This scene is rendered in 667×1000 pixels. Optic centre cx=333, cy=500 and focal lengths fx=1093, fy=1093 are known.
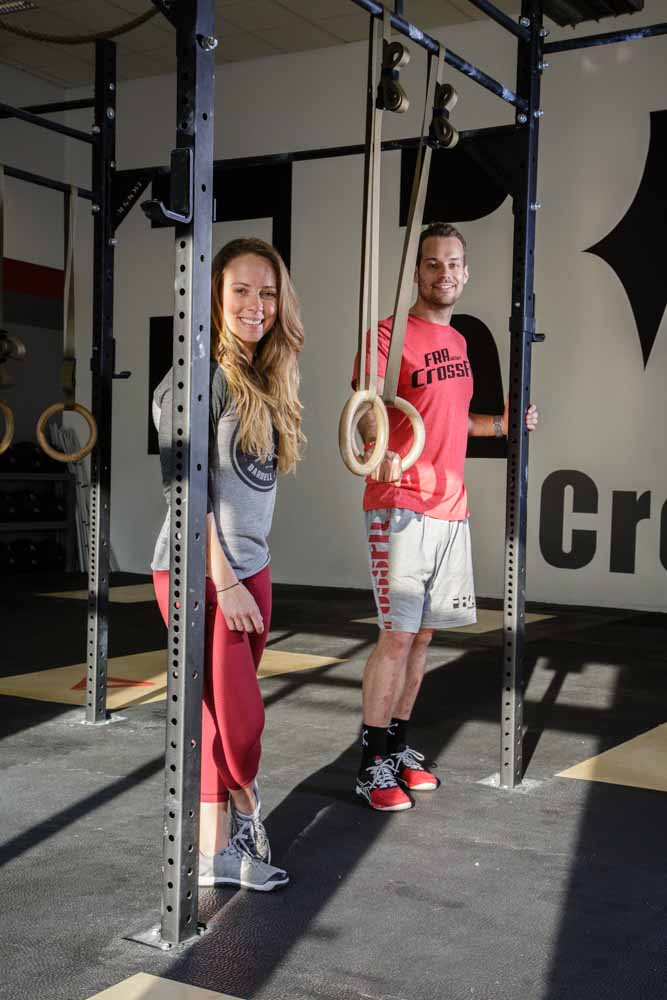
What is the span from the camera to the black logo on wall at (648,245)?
7.09 metres

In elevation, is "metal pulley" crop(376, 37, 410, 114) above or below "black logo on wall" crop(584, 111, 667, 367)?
below

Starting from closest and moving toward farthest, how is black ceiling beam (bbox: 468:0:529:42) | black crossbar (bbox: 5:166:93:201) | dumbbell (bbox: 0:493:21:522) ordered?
1. black ceiling beam (bbox: 468:0:529:42)
2. black crossbar (bbox: 5:166:93:201)
3. dumbbell (bbox: 0:493:21:522)

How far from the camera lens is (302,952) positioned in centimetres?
198

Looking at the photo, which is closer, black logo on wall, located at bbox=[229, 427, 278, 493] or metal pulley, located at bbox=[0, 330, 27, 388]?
black logo on wall, located at bbox=[229, 427, 278, 493]

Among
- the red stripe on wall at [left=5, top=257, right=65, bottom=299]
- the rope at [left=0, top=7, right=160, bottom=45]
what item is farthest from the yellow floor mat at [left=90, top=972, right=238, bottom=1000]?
the red stripe on wall at [left=5, top=257, right=65, bottom=299]

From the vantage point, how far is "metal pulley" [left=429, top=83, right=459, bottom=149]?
8.79ft

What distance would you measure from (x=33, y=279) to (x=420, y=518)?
7.11 m

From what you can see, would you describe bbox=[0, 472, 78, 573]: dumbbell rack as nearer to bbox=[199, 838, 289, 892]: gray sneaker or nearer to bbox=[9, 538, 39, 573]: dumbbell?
bbox=[9, 538, 39, 573]: dumbbell

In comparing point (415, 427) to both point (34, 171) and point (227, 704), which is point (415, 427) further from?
point (34, 171)

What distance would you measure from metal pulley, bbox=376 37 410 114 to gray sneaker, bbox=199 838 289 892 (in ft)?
5.37

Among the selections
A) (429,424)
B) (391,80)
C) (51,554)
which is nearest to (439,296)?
(429,424)

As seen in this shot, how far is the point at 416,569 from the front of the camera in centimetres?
287

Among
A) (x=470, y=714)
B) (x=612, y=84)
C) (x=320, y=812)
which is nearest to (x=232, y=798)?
(x=320, y=812)

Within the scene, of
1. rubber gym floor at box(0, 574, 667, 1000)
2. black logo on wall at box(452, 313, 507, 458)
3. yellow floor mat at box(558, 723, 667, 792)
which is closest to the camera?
rubber gym floor at box(0, 574, 667, 1000)
